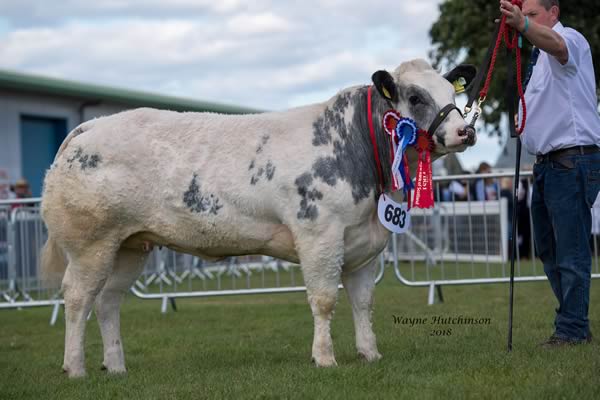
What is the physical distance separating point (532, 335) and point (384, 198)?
2250 mm

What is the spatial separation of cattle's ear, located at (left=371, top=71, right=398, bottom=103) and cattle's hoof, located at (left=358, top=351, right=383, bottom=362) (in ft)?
6.42

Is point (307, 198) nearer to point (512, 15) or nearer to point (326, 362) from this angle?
point (326, 362)

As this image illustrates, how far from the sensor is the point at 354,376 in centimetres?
579

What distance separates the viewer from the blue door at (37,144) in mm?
24406

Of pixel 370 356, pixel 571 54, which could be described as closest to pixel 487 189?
pixel 571 54

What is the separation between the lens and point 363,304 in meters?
6.77

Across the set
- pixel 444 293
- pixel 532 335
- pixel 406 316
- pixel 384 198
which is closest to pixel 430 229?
pixel 444 293

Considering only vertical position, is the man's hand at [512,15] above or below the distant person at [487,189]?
above

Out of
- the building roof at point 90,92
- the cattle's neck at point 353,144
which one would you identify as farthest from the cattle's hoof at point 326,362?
the building roof at point 90,92

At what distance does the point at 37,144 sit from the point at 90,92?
7.33ft

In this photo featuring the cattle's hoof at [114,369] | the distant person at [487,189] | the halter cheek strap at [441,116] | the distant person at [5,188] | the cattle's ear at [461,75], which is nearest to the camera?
the halter cheek strap at [441,116]

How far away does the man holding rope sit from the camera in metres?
6.69

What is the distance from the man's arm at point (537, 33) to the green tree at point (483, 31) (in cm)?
1512

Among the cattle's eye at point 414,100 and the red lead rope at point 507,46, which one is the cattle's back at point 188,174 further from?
the red lead rope at point 507,46
